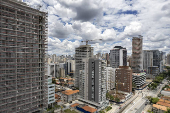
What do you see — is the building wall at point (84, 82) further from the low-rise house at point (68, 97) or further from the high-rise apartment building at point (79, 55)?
the high-rise apartment building at point (79, 55)

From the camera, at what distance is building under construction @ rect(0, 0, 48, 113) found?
25.9 metres

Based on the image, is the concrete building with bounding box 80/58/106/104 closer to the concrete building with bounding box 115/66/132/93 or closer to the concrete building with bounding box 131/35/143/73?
the concrete building with bounding box 115/66/132/93

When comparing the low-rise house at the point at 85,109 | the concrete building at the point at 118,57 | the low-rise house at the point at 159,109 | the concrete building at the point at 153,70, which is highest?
the concrete building at the point at 118,57

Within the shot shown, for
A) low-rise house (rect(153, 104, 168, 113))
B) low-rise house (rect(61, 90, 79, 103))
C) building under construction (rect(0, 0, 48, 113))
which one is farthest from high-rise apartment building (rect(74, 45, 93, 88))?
low-rise house (rect(153, 104, 168, 113))

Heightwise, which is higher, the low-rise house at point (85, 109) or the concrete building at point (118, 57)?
the concrete building at point (118, 57)

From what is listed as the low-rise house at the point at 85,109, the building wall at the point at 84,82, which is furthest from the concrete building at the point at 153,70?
the low-rise house at the point at 85,109

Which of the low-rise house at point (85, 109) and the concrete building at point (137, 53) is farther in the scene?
the concrete building at point (137, 53)

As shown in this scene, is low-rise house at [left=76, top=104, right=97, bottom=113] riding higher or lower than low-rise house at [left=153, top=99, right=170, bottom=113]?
higher

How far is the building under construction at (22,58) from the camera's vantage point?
2588 cm

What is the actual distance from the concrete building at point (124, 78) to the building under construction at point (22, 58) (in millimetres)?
41184

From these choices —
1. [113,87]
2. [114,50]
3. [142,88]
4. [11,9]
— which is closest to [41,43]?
[11,9]

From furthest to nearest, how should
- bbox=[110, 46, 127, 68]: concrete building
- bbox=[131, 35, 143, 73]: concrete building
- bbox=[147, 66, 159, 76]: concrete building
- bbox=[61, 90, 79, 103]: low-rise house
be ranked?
bbox=[110, 46, 127, 68]: concrete building
bbox=[147, 66, 159, 76]: concrete building
bbox=[131, 35, 143, 73]: concrete building
bbox=[61, 90, 79, 103]: low-rise house

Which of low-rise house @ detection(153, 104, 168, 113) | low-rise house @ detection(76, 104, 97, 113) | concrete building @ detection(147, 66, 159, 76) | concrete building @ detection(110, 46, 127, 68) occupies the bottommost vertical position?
low-rise house @ detection(153, 104, 168, 113)

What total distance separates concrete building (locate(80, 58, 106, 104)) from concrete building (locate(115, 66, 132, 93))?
20.7 metres
